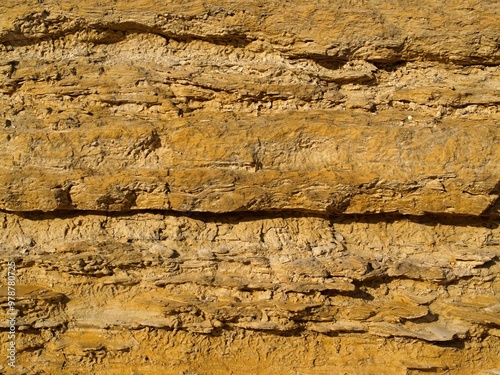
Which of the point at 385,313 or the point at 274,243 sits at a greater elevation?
the point at 274,243

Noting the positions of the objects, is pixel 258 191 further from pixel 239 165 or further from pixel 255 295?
pixel 255 295

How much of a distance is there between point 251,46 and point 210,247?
1.69m

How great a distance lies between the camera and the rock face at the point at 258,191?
134 inches

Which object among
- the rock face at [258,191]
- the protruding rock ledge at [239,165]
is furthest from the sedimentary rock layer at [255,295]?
the protruding rock ledge at [239,165]

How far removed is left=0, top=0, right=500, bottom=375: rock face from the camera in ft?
11.2

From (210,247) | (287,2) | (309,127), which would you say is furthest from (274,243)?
(287,2)

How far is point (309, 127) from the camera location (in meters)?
3.45

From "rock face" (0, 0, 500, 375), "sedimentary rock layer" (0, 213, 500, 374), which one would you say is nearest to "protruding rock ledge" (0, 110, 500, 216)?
"rock face" (0, 0, 500, 375)

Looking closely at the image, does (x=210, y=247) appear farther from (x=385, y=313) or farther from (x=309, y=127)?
(x=385, y=313)

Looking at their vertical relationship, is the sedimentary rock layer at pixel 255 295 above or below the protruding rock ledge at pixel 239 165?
below

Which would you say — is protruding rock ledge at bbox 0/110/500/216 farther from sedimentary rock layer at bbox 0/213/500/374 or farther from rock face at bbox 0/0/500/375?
sedimentary rock layer at bbox 0/213/500/374

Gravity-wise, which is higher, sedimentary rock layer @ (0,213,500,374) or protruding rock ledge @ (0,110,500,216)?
protruding rock ledge @ (0,110,500,216)

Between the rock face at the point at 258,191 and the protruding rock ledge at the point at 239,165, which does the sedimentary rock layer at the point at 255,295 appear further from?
the protruding rock ledge at the point at 239,165

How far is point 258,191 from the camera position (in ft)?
11.3
